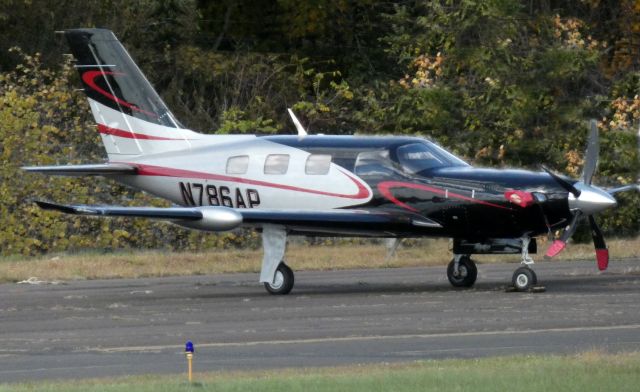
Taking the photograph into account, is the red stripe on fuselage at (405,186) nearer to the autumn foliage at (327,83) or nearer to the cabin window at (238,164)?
the cabin window at (238,164)

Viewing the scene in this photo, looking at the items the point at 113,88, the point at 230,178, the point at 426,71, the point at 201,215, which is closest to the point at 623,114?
the point at 426,71

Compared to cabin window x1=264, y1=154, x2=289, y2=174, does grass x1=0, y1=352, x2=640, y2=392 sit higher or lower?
lower

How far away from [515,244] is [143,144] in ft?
23.7

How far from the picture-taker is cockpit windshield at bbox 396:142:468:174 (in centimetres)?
2150

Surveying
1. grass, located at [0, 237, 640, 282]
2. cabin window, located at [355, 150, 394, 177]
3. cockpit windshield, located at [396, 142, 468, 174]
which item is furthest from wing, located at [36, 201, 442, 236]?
grass, located at [0, 237, 640, 282]

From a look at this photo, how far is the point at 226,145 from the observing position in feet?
76.9

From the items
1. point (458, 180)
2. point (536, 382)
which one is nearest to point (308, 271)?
point (458, 180)

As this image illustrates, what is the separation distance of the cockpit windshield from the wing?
2.38ft

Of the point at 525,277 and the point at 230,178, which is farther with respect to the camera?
the point at 230,178

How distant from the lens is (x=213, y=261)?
92.0 feet

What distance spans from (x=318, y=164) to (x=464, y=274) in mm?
2832

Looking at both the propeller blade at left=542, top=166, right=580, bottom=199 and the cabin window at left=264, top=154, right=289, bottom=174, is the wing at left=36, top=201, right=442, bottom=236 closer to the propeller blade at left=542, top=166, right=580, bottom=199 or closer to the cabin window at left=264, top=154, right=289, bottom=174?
the cabin window at left=264, top=154, right=289, bottom=174

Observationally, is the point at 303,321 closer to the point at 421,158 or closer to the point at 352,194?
the point at 352,194

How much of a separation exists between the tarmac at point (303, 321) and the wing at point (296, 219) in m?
1.00
